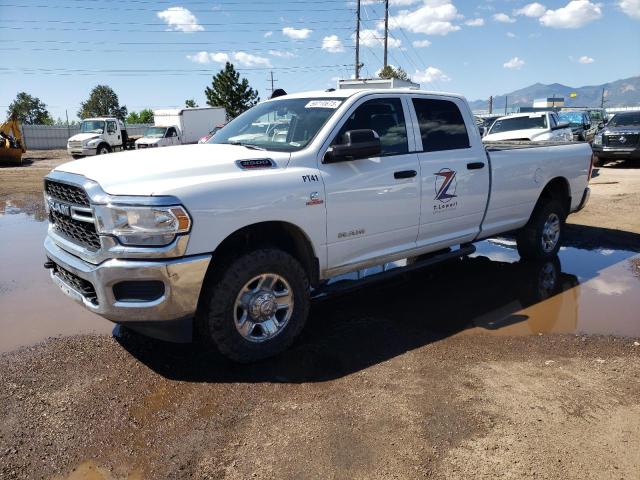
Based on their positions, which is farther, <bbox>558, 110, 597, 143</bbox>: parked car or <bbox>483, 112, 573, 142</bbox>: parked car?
<bbox>558, 110, 597, 143</bbox>: parked car

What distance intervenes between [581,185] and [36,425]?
259 inches

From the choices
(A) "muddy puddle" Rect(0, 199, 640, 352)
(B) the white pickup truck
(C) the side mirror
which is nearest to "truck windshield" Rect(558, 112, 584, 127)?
(A) "muddy puddle" Rect(0, 199, 640, 352)

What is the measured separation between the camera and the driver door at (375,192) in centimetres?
401

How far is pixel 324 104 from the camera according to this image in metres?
4.38

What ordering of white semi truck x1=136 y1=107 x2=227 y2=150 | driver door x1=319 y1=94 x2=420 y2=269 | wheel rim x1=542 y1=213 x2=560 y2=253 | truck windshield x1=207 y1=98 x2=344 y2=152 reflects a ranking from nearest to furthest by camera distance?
1. driver door x1=319 y1=94 x2=420 y2=269
2. truck windshield x1=207 y1=98 x2=344 y2=152
3. wheel rim x1=542 y1=213 x2=560 y2=253
4. white semi truck x1=136 y1=107 x2=227 y2=150

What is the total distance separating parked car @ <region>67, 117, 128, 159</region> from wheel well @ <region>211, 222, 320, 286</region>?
947 inches

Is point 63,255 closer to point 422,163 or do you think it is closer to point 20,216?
point 422,163

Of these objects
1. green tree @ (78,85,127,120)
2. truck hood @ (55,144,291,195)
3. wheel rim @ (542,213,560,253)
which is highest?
green tree @ (78,85,127,120)

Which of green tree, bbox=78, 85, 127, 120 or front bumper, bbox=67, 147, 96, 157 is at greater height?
green tree, bbox=78, 85, 127, 120

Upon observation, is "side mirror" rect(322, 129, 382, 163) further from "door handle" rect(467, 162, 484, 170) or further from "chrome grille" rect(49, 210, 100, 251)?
"chrome grille" rect(49, 210, 100, 251)

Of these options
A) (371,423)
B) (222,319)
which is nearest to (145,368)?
(222,319)

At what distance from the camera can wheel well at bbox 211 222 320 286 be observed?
3.63m

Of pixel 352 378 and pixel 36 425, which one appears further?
pixel 352 378

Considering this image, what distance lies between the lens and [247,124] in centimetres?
479
